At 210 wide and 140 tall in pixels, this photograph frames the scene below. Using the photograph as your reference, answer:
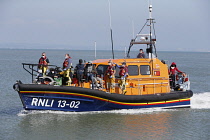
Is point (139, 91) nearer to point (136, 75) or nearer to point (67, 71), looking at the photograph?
point (136, 75)

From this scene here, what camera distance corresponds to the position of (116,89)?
13.7 meters

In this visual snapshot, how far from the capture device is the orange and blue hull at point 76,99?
40.8 ft

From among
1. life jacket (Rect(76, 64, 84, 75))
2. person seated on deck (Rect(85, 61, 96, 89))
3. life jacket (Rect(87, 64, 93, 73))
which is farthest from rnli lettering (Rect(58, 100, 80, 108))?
life jacket (Rect(87, 64, 93, 73))

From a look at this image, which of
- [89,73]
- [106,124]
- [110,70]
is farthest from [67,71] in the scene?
[106,124]

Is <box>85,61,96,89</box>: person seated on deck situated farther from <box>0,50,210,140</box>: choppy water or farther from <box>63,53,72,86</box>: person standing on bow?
<box>0,50,210,140</box>: choppy water

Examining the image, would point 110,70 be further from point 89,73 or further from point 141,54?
point 141,54

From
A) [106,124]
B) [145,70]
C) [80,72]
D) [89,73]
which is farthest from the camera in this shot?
[145,70]

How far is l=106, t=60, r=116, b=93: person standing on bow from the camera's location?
1332 centimetres

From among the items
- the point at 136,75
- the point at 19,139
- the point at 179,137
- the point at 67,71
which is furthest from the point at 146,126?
the point at 19,139

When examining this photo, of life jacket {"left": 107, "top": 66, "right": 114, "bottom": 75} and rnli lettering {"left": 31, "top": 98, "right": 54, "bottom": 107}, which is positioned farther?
life jacket {"left": 107, "top": 66, "right": 114, "bottom": 75}

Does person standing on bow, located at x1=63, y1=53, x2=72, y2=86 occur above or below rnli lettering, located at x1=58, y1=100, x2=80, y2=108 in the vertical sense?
above

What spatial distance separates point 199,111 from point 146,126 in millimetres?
3710

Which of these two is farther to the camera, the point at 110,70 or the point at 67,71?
the point at 110,70

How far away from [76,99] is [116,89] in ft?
5.54
